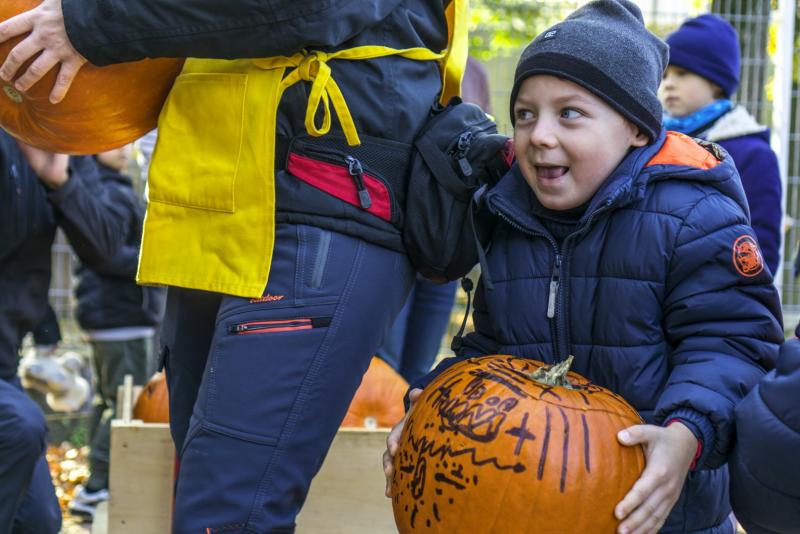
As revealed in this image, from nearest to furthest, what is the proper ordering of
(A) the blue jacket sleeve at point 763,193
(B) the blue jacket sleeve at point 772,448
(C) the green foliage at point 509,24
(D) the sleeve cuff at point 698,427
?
1. (B) the blue jacket sleeve at point 772,448
2. (D) the sleeve cuff at point 698,427
3. (A) the blue jacket sleeve at point 763,193
4. (C) the green foliage at point 509,24

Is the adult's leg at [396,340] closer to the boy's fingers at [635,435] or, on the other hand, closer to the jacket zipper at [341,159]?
the jacket zipper at [341,159]

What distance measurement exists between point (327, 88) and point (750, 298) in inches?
40.1

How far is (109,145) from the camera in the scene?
2951mm

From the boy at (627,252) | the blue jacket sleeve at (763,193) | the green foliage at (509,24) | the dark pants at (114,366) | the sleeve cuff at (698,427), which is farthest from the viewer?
the green foliage at (509,24)

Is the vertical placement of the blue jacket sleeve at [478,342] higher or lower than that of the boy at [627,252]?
lower

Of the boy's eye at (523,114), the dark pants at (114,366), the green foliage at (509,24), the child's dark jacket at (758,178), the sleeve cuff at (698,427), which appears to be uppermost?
the boy's eye at (523,114)

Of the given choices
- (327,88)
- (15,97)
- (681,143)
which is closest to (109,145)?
(15,97)

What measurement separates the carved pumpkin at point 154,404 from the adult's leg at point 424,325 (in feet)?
4.13

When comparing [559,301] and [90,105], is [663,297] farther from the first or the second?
[90,105]

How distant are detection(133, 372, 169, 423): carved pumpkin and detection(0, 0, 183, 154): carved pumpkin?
1.47 m

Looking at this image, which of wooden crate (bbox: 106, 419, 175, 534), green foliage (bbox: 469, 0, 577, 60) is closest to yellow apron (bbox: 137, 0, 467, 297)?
wooden crate (bbox: 106, 419, 175, 534)

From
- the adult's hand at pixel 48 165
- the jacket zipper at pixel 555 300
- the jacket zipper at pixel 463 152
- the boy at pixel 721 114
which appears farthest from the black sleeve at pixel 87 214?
the boy at pixel 721 114

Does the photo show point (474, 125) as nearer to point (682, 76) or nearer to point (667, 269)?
point (667, 269)

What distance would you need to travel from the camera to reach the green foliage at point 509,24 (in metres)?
8.20
